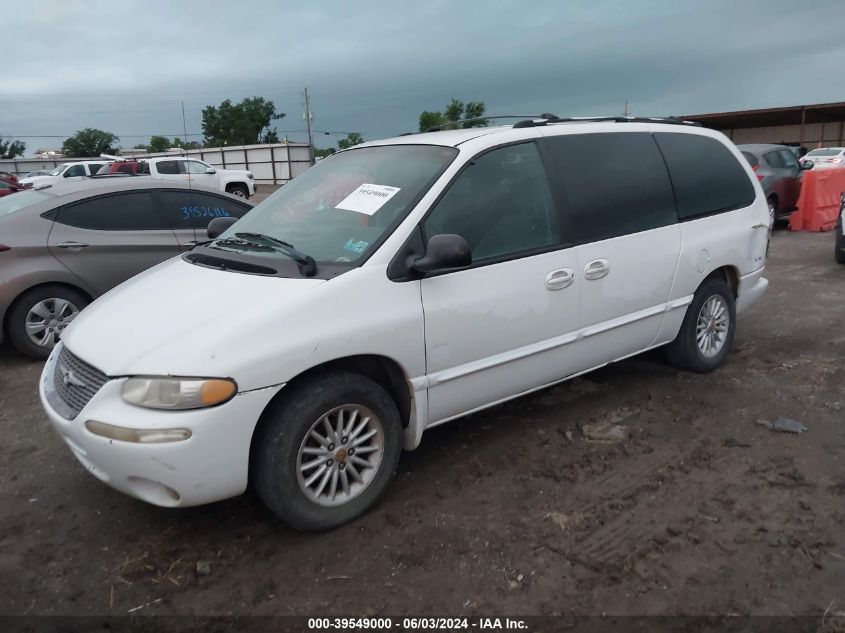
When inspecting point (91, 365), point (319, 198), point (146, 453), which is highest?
point (319, 198)

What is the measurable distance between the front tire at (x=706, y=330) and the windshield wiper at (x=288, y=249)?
117 inches

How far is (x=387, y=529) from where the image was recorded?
3193 millimetres

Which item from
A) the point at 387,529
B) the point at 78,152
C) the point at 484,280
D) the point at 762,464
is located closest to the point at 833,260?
the point at 762,464

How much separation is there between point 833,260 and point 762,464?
7475 millimetres

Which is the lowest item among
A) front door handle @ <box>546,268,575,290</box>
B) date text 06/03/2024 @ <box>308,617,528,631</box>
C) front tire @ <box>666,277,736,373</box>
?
date text 06/03/2024 @ <box>308,617,528,631</box>

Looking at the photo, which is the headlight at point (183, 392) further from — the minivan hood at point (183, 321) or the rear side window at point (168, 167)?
the rear side window at point (168, 167)

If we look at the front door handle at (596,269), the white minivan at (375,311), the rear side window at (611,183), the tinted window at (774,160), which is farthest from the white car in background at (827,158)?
the front door handle at (596,269)

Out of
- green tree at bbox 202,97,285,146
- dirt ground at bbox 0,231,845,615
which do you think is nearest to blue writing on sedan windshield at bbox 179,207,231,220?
dirt ground at bbox 0,231,845,615

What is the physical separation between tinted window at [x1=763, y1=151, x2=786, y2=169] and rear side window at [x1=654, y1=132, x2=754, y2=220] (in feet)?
28.5

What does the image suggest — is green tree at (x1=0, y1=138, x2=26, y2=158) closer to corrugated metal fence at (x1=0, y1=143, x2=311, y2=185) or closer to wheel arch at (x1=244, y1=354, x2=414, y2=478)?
corrugated metal fence at (x1=0, y1=143, x2=311, y2=185)

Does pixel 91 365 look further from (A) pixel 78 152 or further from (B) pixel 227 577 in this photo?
(A) pixel 78 152

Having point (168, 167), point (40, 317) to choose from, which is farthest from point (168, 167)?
point (40, 317)

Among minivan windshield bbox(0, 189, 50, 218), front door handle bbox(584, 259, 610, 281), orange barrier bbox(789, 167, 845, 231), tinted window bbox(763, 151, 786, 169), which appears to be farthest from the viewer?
orange barrier bbox(789, 167, 845, 231)

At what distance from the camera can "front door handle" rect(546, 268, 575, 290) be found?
148 inches
